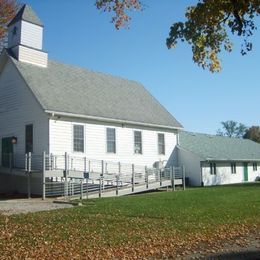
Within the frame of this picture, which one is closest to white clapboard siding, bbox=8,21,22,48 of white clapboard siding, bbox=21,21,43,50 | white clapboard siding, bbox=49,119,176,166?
white clapboard siding, bbox=21,21,43,50

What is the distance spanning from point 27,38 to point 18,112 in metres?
4.89

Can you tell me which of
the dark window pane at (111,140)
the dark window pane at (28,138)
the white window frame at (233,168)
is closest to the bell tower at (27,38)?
the dark window pane at (28,138)

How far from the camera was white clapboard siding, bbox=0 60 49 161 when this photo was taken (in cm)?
2592

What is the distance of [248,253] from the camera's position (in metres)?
9.66

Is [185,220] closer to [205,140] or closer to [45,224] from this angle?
[45,224]

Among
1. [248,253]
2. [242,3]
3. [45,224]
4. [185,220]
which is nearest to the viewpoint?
[242,3]

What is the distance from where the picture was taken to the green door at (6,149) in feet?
91.3

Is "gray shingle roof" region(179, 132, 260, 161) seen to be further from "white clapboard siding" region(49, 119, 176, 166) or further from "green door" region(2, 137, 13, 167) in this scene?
"green door" region(2, 137, 13, 167)

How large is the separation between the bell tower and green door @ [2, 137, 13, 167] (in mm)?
5226

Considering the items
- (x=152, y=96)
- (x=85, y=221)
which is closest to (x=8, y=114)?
(x=152, y=96)

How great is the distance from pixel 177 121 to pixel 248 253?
83.1ft

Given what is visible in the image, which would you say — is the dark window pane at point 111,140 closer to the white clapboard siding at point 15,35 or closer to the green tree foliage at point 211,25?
the white clapboard siding at point 15,35

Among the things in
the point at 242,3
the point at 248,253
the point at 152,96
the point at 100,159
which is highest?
the point at 152,96

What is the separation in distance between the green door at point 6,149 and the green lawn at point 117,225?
11.2 m
